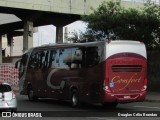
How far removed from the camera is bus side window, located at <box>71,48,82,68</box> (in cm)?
2322

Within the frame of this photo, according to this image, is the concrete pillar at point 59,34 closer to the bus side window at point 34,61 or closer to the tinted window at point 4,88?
the bus side window at point 34,61

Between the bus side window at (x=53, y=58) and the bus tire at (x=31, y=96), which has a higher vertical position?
the bus side window at (x=53, y=58)

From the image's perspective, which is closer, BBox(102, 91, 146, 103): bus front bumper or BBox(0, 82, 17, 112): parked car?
BBox(0, 82, 17, 112): parked car

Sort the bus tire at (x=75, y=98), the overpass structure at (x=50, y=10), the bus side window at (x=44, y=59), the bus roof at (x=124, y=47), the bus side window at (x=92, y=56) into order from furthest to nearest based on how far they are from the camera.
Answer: the overpass structure at (x=50, y=10)
the bus side window at (x=44, y=59)
the bus tire at (x=75, y=98)
the bus side window at (x=92, y=56)
the bus roof at (x=124, y=47)

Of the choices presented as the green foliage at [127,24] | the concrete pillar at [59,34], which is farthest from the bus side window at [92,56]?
the concrete pillar at [59,34]

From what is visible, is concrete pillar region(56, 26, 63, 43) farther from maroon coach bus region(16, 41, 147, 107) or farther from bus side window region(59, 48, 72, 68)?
bus side window region(59, 48, 72, 68)

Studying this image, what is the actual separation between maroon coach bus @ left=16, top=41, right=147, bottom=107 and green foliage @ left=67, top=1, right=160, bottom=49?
10085 millimetres

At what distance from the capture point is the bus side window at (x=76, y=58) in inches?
914

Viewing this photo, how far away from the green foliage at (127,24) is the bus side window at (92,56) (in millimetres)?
12143


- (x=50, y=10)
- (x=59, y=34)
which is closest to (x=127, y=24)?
(x=50, y=10)

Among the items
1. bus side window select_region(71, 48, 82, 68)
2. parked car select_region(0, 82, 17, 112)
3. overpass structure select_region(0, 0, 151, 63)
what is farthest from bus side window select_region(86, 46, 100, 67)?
overpass structure select_region(0, 0, 151, 63)

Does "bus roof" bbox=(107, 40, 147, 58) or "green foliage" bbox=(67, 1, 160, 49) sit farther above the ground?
"green foliage" bbox=(67, 1, 160, 49)

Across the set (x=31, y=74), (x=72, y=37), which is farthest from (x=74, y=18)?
(x=31, y=74)

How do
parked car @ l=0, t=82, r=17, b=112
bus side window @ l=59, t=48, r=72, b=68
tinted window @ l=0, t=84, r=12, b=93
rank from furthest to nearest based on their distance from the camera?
bus side window @ l=59, t=48, r=72, b=68 < tinted window @ l=0, t=84, r=12, b=93 < parked car @ l=0, t=82, r=17, b=112
